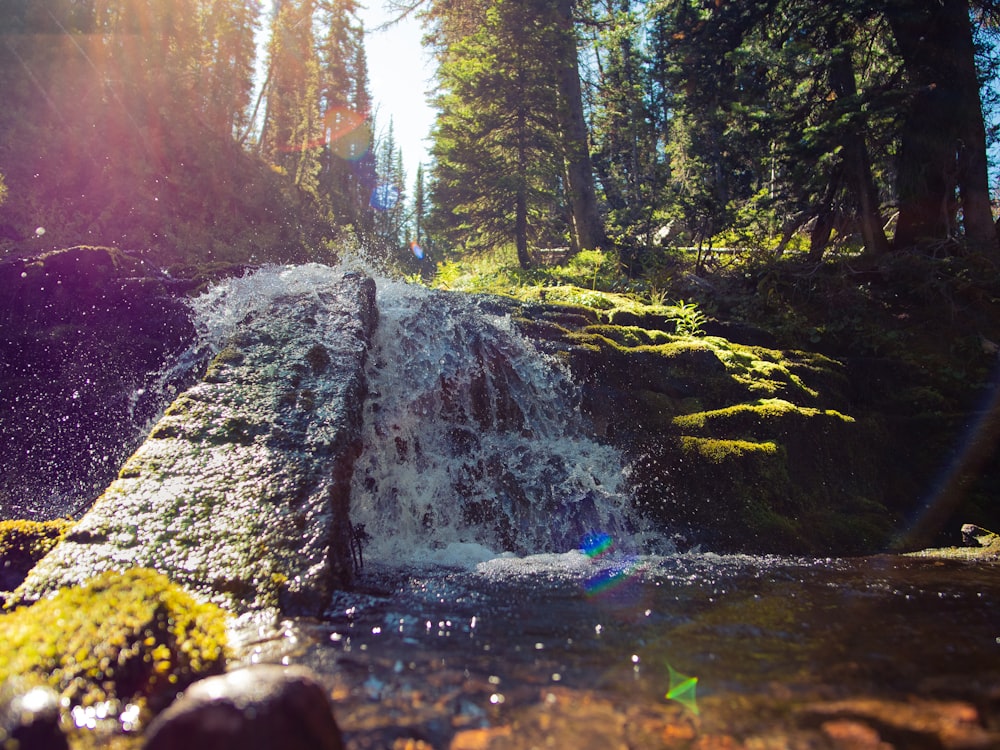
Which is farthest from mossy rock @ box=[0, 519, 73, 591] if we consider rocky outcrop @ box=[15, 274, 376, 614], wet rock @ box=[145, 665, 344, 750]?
wet rock @ box=[145, 665, 344, 750]

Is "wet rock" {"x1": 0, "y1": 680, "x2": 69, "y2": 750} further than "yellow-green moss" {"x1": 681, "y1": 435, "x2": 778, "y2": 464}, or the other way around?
"yellow-green moss" {"x1": 681, "y1": 435, "x2": 778, "y2": 464}

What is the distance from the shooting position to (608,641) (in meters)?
3.28

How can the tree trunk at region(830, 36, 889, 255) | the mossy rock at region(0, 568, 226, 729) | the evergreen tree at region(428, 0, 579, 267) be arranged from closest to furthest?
the mossy rock at region(0, 568, 226, 729) → the tree trunk at region(830, 36, 889, 255) → the evergreen tree at region(428, 0, 579, 267)

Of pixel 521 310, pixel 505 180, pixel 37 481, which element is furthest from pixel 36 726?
pixel 505 180

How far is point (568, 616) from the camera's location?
3.75 meters

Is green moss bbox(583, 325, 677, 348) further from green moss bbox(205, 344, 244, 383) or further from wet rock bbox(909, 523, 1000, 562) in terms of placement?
green moss bbox(205, 344, 244, 383)

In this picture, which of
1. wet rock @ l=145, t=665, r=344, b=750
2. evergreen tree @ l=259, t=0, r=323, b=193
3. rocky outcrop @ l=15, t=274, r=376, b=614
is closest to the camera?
wet rock @ l=145, t=665, r=344, b=750

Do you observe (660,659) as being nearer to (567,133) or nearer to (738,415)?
(738,415)

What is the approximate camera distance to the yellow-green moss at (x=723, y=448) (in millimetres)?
6332

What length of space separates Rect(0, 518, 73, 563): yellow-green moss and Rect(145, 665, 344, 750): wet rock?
3320mm

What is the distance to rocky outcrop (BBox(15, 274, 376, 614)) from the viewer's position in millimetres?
3719

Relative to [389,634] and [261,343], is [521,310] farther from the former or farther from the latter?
[389,634]

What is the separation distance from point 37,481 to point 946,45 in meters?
15.8

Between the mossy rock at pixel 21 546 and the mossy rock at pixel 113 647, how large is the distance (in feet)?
5.17
